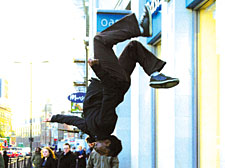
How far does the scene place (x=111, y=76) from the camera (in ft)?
13.5

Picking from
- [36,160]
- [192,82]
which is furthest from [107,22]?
[36,160]

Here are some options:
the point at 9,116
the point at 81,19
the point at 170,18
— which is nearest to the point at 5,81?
the point at 9,116

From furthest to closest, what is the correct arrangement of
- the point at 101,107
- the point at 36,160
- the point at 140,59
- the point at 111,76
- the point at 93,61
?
the point at 36,160 < the point at 140,59 < the point at 101,107 < the point at 111,76 < the point at 93,61

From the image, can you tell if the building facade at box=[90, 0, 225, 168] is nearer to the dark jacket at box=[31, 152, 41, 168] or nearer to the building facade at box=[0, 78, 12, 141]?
the dark jacket at box=[31, 152, 41, 168]

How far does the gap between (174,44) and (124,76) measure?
166 inches

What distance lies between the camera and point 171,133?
328 inches

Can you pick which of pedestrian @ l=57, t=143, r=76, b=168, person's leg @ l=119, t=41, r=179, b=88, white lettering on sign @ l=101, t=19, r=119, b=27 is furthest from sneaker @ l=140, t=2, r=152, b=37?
pedestrian @ l=57, t=143, r=76, b=168

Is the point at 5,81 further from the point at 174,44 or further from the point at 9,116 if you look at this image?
the point at 174,44

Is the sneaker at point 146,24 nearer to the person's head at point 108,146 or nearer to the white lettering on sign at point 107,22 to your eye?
the person's head at point 108,146

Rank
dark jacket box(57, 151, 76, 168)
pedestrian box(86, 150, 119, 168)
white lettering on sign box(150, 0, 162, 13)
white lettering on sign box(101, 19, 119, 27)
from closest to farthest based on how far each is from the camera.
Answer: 1. white lettering on sign box(101, 19, 119, 27)
2. pedestrian box(86, 150, 119, 168)
3. white lettering on sign box(150, 0, 162, 13)
4. dark jacket box(57, 151, 76, 168)

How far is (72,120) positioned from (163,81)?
106 cm

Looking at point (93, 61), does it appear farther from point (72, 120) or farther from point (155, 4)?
point (155, 4)

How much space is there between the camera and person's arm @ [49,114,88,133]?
14.8ft

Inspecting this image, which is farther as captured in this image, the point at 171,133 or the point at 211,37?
the point at 171,133
